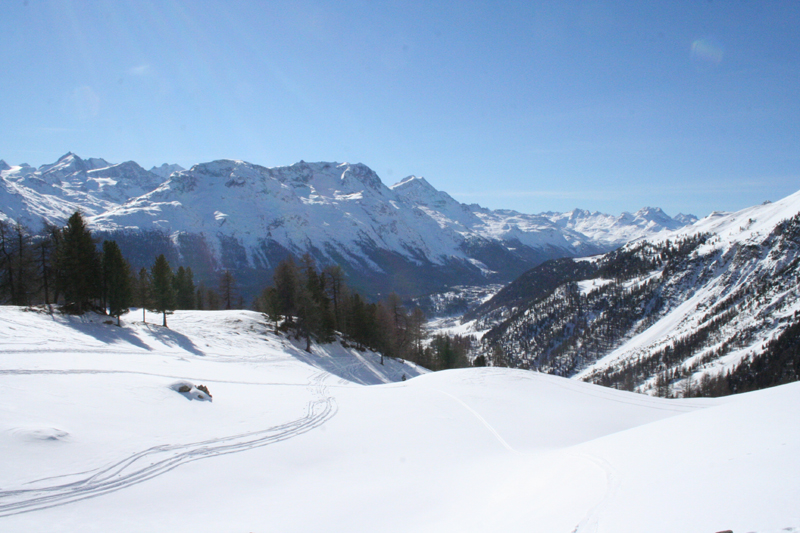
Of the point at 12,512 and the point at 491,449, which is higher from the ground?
the point at 12,512

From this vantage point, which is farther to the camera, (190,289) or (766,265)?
(766,265)

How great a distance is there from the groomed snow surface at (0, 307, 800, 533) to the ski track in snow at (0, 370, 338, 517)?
48 millimetres

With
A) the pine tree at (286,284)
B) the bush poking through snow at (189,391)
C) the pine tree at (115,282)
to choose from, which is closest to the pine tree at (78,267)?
the pine tree at (115,282)

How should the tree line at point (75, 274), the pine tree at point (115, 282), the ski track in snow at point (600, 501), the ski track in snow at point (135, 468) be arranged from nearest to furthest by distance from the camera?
the ski track in snow at point (600, 501) < the ski track in snow at point (135, 468) < the tree line at point (75, 274) < the pine tree at point (115, 282)

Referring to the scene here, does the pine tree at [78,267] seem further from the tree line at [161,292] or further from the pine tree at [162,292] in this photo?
the pine tree at [162,292]

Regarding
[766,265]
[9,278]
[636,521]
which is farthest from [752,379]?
[9,278]

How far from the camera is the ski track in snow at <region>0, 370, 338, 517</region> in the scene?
8688mm

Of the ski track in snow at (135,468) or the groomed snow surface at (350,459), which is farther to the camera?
the ski track in snow at (135,468)

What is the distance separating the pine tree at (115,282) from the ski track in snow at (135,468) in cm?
2164

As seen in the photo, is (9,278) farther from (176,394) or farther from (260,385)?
(176,394)

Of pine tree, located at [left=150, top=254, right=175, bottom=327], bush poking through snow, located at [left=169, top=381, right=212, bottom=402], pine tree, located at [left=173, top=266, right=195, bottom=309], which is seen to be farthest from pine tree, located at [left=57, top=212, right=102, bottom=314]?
pine tree, located at [left=173, top=266, right=195, bottom=309]

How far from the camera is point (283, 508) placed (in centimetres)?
1050

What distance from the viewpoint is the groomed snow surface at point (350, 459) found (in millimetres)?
8320

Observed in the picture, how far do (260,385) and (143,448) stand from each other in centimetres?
1375
